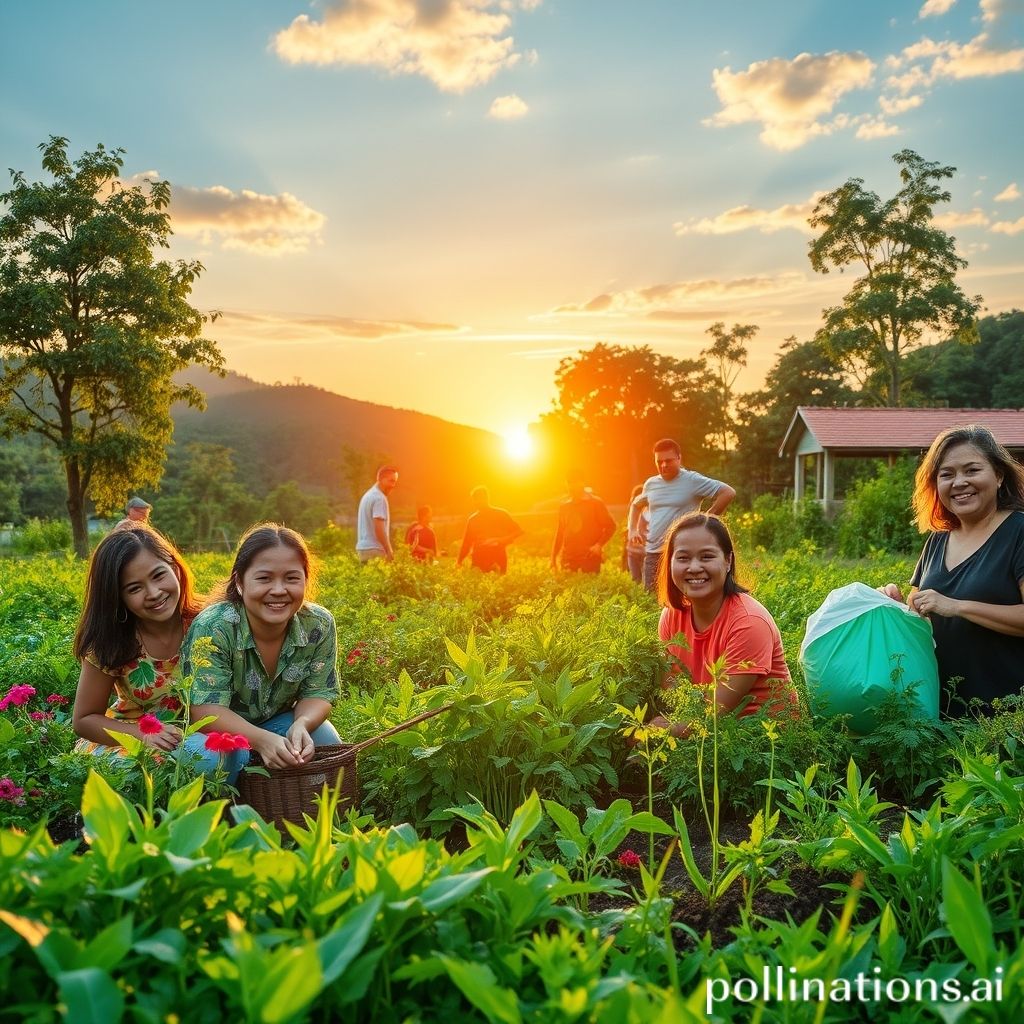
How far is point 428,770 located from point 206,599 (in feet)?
4.02

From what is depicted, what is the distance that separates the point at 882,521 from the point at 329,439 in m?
88.3

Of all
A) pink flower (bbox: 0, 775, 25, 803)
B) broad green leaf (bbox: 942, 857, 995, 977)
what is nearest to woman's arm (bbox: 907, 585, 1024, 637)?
broad green leaf (bbox: 942, 857, 995, 977)

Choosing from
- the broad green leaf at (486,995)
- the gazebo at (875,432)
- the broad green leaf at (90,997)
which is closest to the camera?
the broad green leaf at (90,997)

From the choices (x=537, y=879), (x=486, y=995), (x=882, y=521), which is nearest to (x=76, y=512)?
(x=882, y=521)

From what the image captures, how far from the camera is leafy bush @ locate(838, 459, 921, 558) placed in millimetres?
20297

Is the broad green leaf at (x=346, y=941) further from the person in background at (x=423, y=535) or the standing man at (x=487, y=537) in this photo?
the person in background at (x=423, y=535)

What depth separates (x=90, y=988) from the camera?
1291mm

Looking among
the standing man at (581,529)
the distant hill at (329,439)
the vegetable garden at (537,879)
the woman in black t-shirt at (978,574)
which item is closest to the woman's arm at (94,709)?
the vegetable garden at (537,879)

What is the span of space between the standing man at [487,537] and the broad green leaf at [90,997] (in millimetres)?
9951

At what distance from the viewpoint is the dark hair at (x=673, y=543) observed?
13.3 ft

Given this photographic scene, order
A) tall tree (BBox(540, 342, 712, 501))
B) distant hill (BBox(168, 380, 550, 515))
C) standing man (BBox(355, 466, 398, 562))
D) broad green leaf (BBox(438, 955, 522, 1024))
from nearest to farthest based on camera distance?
broad green leaf (BBox(438, 955, 522, 1024)) < standing man (BBox(355, 466, 398, 562)) < tall tree (BBox(540, 342, 712, 501)) < distant hill (BBox(168, 380, 550, 515))

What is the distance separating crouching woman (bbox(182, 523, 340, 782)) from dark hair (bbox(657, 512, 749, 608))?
1539 millimetres

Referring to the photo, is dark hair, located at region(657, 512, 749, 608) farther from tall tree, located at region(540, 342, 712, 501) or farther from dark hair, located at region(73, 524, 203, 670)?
tall tree, located at region(540, 342, 712, 501)

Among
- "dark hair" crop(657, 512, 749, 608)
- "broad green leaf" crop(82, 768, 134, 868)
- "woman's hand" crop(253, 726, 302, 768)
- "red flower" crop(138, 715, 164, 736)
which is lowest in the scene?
"woman's hand" crop(253, 726, 302, 768)
